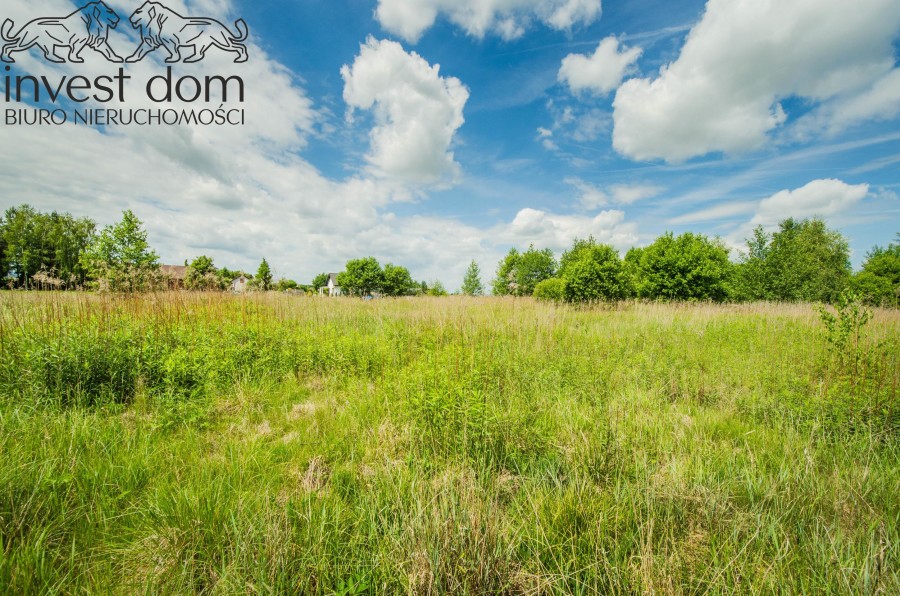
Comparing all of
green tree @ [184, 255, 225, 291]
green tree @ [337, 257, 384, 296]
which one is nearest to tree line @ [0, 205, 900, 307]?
green tree @ [184, 255, 225, 291]

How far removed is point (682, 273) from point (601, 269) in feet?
20.8

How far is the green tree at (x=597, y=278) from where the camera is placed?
1410 centimetres

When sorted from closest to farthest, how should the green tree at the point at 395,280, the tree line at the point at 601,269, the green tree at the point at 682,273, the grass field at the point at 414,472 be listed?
the grass field at the point at 414,472 < the tree line at the point at 601,269 < the green tree at the point at 682,273 < the green tree at the point at 395,280

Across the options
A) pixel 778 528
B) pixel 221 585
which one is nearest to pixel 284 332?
pixel 221 585

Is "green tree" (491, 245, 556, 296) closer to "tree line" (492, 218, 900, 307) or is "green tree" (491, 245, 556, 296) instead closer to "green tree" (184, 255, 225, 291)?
"tree line" (492, 218, 900, 307)

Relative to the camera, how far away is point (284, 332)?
6180 millimetres

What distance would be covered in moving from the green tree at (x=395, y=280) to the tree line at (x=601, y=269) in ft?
81.9

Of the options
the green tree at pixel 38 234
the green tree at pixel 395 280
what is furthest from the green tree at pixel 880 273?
the green tree at pixel 38 234

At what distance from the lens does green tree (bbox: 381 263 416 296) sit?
5528cm

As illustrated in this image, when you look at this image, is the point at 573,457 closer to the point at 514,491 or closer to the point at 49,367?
the point at 514,491

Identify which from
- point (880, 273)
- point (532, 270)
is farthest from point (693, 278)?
point (880, 273)

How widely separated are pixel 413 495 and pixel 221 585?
3.28ft

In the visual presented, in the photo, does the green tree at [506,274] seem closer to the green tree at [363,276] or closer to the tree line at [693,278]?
the tree line at [693,278]

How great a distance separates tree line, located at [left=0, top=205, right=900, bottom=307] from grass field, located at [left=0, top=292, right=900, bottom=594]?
228 centimetres
